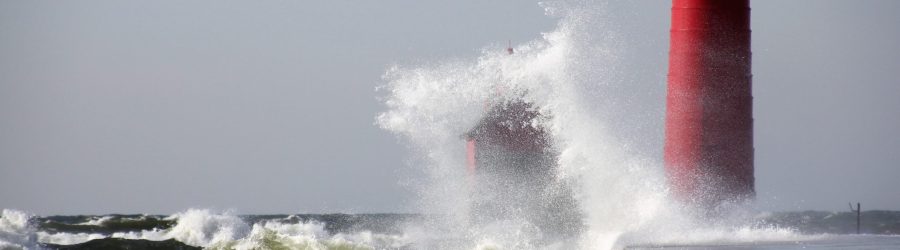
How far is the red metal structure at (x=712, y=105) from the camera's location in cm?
2091

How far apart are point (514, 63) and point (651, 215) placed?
3.57 meters

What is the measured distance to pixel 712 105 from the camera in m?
21.0

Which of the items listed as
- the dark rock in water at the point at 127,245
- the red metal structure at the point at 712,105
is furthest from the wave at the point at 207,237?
the red metal structure at the point at 712,105

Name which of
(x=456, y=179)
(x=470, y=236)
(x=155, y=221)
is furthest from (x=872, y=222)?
(x=470, y=236)

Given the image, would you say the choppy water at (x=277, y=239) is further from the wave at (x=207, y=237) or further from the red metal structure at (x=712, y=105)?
the red metal structure at (x=712, y=105)

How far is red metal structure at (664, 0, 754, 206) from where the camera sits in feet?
68.6

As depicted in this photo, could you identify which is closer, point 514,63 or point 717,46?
point 717,46

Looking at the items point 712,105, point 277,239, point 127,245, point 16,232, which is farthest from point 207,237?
point 712,105

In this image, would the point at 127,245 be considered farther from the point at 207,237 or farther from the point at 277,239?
the point at 277,239

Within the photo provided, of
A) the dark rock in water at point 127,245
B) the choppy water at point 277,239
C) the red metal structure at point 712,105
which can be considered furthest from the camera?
the dark rock in water at point 127,245

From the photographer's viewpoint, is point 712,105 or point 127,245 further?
point 127,245

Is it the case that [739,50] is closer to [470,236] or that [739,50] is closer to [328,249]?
[470,236]

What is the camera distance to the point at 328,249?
21750 millimetres

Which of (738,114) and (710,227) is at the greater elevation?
(738,114)
